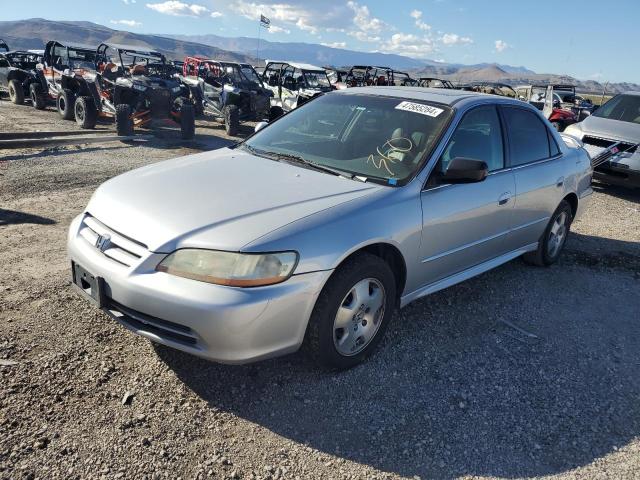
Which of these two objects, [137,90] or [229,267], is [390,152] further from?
[137,90]

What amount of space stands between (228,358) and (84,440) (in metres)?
0.73

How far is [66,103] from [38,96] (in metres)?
2.59

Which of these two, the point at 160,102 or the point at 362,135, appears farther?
the point at 160,102

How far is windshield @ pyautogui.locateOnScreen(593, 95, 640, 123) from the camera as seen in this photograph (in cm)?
939

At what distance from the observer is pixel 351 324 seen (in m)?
2.92

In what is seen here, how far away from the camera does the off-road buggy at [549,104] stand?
14727 mm

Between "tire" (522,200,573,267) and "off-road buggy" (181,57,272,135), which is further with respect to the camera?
"off-road buggy" (181,57,272,135)

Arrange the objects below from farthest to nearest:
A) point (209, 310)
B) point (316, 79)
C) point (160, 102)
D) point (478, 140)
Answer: point (316, 79) < point (160, 102) < point (478, 140) < point (209, 310)

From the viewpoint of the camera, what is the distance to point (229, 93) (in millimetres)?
13672

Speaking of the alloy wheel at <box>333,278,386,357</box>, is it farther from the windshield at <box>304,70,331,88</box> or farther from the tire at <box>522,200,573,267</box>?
the windshield at <box>304,70,331,88</box>

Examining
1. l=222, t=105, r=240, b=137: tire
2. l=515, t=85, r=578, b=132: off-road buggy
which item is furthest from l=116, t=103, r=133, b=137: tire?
l=515, t=85, r=578, b=132: off-road buggy

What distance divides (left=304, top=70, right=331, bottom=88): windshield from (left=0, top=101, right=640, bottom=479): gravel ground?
1327cm

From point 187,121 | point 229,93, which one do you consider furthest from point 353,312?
point 229,93

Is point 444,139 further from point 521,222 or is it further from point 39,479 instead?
point 39,479
